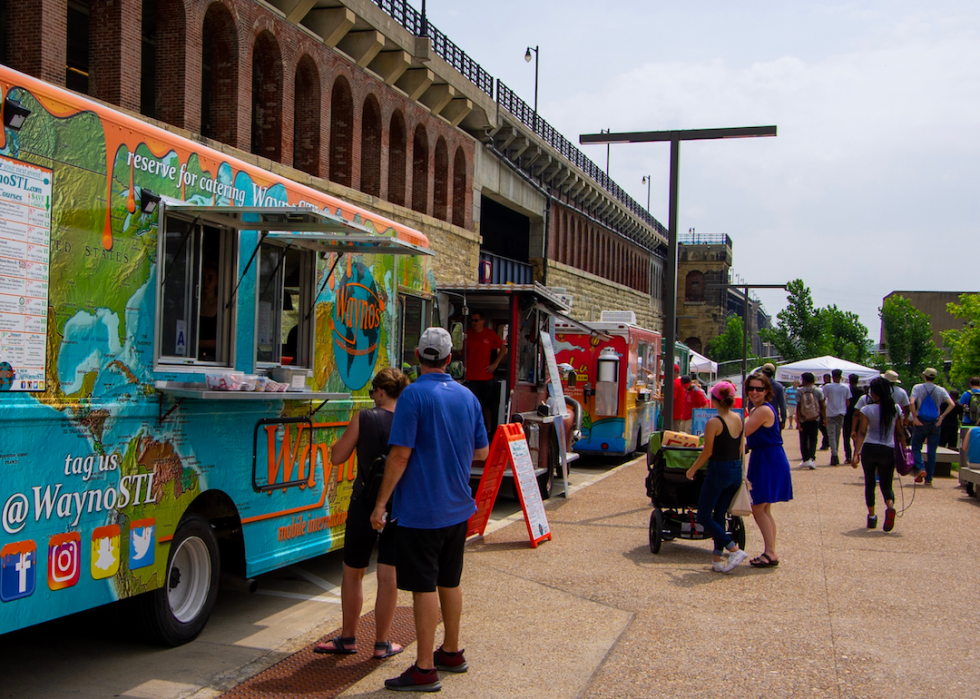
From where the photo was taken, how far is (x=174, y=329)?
555 centimetres

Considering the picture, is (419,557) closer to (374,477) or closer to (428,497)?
(428,497)

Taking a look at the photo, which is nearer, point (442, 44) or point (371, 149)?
point (371, 149)

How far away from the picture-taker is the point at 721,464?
8.30m

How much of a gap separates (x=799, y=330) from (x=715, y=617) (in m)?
53.9

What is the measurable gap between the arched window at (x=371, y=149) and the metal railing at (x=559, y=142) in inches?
398

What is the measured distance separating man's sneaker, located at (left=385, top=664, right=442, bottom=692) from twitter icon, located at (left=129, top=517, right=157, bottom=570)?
1.49 m

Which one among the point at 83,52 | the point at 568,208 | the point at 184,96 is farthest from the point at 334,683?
the point at 568,208

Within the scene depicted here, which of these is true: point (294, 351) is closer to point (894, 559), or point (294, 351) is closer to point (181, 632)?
point (181, 632)

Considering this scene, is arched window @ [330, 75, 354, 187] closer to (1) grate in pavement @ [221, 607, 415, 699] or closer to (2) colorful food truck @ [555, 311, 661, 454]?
(2) colorful food truck @ [555, 311, 661, 454]

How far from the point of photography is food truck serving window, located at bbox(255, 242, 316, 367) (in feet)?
21.3

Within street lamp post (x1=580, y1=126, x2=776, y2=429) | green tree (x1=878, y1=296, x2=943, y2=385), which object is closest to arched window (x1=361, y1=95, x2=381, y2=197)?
street lamp post (x1=580, y1=126, x2=776, y2=429)

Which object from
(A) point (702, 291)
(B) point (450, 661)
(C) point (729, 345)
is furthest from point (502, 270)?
(A) point (702, 291)

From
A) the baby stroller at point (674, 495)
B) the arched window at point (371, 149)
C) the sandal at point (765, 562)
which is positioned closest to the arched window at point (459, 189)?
the arched window at point (371, 149)

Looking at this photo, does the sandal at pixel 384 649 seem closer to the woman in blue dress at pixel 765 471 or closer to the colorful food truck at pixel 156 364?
the colorful food truck at pixel 156 364
